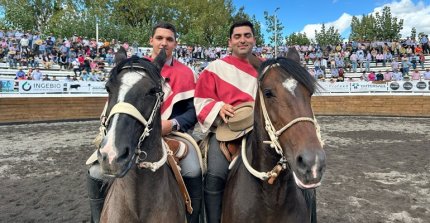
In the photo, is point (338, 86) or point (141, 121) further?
point (338, 86)

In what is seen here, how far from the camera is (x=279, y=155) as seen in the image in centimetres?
314

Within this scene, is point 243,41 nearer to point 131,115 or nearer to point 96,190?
point 131,115

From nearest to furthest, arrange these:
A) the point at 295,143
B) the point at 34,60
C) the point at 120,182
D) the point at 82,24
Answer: the point at 295,143
the point at 120,182
the point at 34,60
the point at 82,24

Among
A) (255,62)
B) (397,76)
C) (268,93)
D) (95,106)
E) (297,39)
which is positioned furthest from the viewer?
(297,39)

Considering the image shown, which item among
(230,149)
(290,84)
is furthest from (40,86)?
(290,84)

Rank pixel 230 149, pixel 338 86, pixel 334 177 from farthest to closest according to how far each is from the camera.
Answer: pixel 338 86
pixel 334 177
pixel 230 149

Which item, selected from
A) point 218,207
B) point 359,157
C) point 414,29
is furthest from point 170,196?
point 414,29

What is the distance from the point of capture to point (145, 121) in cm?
278

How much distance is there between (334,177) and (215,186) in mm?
5644

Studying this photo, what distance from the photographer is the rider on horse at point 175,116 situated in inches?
147

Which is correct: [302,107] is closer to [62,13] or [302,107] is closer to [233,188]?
[233,188]

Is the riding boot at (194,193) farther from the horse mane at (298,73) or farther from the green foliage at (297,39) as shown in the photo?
the green foliage at (297,39)

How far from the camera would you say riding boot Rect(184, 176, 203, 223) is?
12.6ft

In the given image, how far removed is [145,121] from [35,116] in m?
19.0
